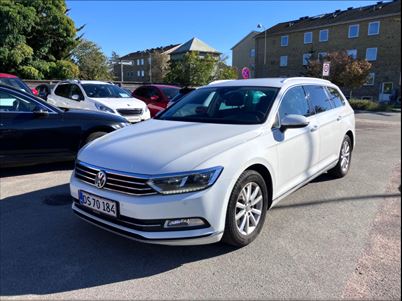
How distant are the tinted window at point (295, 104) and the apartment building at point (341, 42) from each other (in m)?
34.0

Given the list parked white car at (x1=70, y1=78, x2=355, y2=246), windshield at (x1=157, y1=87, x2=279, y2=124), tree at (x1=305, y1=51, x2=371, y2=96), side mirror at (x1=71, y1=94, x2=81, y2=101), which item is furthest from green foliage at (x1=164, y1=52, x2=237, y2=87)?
parked white car at (x1=70, y1=78, x2=355, y2=246)

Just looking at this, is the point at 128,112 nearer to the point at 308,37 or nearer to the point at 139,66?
the point at 308,37

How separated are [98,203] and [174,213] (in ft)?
2.57

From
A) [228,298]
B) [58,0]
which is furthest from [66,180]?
[58,0]

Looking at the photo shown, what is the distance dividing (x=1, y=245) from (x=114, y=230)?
129 cm

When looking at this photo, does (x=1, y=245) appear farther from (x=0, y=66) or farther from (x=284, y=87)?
(x=0, y=66)

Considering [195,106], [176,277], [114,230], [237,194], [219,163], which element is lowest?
[176,277]

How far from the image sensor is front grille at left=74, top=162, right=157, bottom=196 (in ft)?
10.2

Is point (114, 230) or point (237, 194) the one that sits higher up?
point (237, 194)

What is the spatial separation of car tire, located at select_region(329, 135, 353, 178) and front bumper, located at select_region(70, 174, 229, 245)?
11.4ft

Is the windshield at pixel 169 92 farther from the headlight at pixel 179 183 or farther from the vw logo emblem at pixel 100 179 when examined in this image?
the headlight at pixel 179 183

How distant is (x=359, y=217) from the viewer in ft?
14.5

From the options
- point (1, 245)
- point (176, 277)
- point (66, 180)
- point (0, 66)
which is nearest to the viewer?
point (176, 277)

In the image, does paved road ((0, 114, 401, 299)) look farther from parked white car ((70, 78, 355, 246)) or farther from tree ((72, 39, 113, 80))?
tree ((72, 39, 113, 80))
